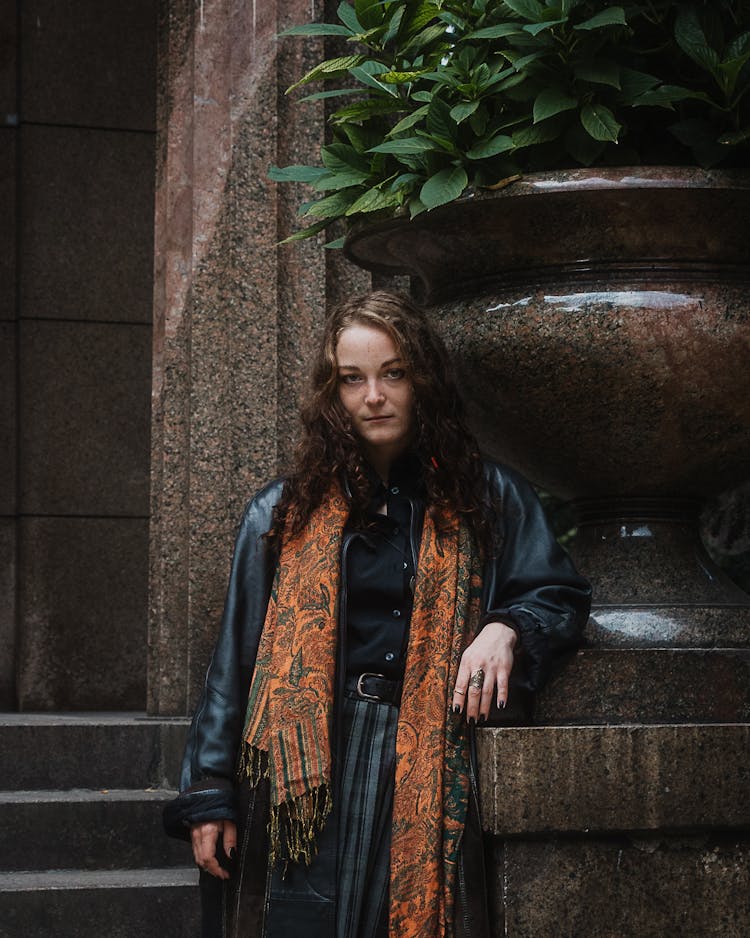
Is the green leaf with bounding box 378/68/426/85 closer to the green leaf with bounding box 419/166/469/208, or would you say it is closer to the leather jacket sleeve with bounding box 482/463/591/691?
the green leaf with bounding box 419/166/469/208

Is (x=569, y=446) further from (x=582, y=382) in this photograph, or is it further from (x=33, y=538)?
(x=33, y=538)

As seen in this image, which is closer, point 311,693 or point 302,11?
point 311,693

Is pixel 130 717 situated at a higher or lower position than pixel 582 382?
lower

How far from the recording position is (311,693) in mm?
2904

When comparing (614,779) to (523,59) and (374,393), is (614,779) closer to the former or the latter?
(374,393)

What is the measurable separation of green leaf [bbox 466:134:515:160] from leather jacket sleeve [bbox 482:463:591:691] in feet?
2.58

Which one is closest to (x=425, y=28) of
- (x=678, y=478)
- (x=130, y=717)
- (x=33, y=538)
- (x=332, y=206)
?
(x=332, y=206)

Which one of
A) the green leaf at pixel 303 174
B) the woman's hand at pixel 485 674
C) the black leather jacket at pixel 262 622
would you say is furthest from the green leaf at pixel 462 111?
the woman's hand at pixel 485 674

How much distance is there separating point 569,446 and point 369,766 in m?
0.99

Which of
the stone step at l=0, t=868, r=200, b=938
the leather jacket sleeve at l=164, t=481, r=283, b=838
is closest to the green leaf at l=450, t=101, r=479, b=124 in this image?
the leather jacket sleeve at l=164, t=481, r=283, b=838

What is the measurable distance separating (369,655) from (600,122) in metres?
1.36

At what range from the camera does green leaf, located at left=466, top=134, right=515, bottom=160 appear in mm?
3273

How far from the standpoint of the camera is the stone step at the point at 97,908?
379 centimetres

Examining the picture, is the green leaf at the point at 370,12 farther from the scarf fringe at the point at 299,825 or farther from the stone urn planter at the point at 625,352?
the scarf fringe at the point at 299,825
